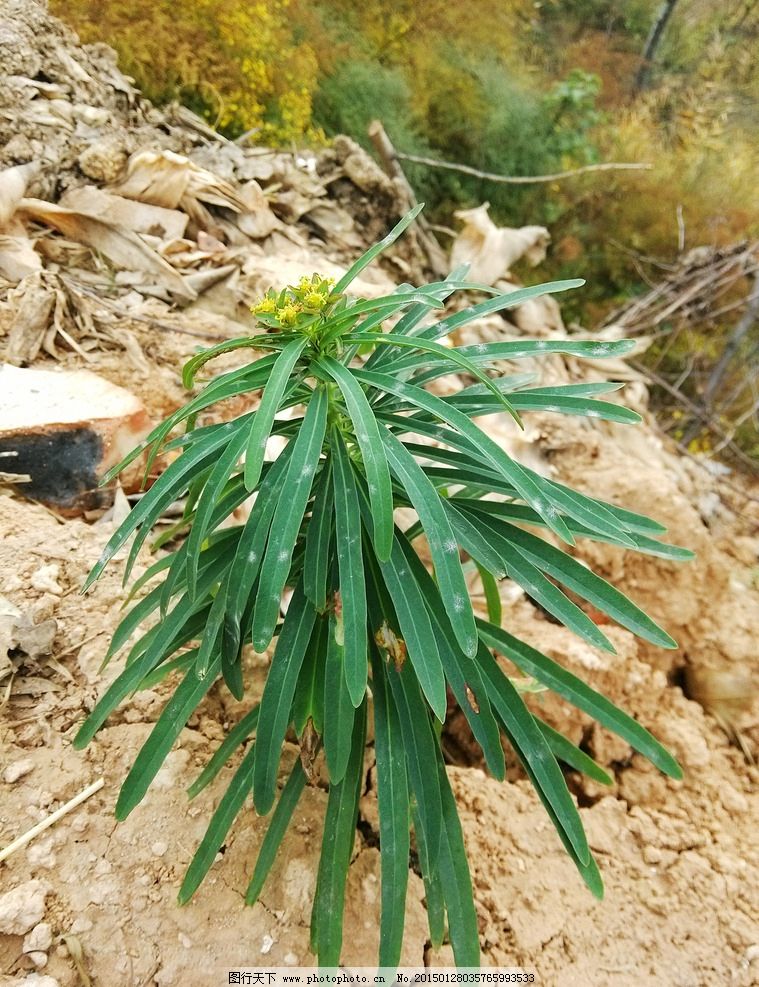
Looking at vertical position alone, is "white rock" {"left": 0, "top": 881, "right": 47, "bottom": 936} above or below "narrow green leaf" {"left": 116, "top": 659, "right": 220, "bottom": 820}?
below

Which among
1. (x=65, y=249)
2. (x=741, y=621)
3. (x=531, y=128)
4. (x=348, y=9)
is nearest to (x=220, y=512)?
(x=65, y=249)

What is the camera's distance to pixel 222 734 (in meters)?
1.42

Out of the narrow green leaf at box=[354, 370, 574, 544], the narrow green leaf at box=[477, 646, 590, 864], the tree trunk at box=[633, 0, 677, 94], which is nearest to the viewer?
the narrow green leaf at box=[354, 370, 574, 544]

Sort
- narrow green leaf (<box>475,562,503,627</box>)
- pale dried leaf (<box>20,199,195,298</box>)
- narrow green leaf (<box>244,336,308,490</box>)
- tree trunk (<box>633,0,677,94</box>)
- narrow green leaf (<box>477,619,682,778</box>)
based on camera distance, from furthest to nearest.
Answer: tree trunk (<box>633,0,677,94</box>)
pale dried leaf (<box>20,199,195,298</box>)
narrow green leaf (<box>475,562,503,627</box>)
narrow green leaf (<box>477,619,682,778</box>)
narrow green leaf (<box>244,336,308,490</box>)

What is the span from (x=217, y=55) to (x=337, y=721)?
3.61 m

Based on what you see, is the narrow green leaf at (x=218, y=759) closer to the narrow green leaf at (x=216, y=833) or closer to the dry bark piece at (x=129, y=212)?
the narrow green leaf at (x=216, y=833)

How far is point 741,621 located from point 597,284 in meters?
3.55

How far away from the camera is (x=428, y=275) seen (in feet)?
12.8

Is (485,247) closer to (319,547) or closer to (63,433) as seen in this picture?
(63,433)

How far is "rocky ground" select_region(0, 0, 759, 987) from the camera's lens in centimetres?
112

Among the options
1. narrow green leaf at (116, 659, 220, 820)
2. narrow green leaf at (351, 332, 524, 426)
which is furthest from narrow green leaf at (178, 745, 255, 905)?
narrow green leaf at (351, 332, 524, 426)

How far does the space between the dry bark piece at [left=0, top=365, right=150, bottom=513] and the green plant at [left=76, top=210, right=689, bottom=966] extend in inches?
25.7

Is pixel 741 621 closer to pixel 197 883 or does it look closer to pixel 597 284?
pixel 197 883

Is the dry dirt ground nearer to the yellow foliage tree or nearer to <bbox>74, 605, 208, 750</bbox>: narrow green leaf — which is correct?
<bbox>74, 605, 208, 750</bbox>: narrow green leaf
